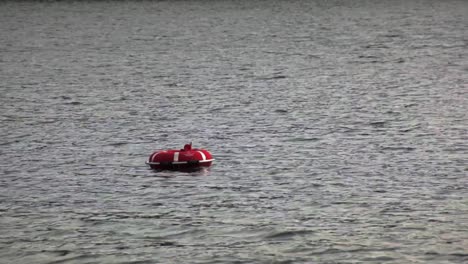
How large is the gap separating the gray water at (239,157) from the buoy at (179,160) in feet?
1.56

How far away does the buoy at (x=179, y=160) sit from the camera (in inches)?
1136

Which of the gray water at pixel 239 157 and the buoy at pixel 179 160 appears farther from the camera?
the buoy at pixel 179 160

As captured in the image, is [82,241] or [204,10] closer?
[82,241]

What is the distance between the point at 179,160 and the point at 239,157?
3.05m

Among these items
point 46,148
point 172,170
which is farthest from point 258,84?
point 172,170

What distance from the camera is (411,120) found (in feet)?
127

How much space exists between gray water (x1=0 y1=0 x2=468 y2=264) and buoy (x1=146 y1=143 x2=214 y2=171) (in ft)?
1.56

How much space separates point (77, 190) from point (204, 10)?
13374cm

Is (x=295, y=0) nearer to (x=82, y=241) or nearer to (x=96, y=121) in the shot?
(x=96, y=121)

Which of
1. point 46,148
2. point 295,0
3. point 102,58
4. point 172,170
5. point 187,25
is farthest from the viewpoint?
point 295,0

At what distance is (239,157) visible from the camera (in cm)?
3147

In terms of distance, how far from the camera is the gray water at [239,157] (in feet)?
72.1

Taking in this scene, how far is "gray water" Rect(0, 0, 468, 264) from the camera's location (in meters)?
22.0

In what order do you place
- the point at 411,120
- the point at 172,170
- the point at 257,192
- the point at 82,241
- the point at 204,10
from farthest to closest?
the point at 204,10, the point at 411,120, the point at 172,170, the point at 257,192, the point at 82,241
